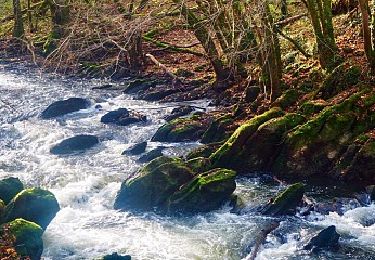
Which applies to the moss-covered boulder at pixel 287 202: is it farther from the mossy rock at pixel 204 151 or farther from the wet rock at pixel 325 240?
the mossy rock at pixel 204 151

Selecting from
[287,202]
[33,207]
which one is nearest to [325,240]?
[287,202]

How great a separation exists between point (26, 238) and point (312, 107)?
8.43 m

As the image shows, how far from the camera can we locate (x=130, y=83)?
2511 centimetres

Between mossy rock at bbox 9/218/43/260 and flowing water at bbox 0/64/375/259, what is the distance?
2.29 ft

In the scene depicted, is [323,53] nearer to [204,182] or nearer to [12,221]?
[204,182]

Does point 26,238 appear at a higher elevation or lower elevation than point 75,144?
higher

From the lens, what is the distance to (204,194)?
42.6ft

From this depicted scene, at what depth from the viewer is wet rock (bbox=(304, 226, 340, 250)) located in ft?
35.8

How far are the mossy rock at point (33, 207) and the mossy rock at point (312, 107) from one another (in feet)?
23.2

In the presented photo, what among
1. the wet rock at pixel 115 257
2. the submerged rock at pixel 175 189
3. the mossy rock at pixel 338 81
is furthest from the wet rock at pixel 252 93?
the wet rock at pixel 115 257

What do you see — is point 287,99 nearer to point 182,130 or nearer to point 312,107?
point 312,107

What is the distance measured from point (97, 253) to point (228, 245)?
2.53m

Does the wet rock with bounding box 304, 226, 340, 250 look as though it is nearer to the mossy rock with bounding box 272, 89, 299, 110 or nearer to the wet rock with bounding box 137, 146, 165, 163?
the mossy rock with bounding box 272, 89, 299, 110

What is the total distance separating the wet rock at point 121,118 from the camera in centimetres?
2031
